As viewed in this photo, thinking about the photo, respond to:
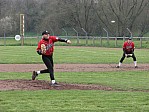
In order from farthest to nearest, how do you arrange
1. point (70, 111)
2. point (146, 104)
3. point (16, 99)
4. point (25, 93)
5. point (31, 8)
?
point (31, 8) → point (25, 93) → point (16, 99) → point (146, 104) → point (70, 111)

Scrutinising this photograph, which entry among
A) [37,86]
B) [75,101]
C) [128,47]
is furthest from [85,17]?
[75,101]

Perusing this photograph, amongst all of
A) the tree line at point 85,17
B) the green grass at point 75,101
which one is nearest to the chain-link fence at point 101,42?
the tree line at point 85,17

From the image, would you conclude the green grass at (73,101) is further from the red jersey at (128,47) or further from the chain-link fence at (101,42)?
the chain-link fence at (101,42)

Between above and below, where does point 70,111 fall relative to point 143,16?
A: below

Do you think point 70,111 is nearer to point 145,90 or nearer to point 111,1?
point 145,90

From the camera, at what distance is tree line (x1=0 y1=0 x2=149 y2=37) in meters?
66.2

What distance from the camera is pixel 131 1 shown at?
224 feet

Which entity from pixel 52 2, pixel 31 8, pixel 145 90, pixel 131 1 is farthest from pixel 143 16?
pixel 145 90

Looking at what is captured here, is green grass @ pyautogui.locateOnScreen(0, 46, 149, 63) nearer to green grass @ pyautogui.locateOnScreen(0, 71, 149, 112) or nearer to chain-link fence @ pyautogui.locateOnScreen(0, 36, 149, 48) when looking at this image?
green grass @ pyautogui.locateOnScreen(0, 71, 149, 112)

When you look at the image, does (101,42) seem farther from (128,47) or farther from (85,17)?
(128,47)

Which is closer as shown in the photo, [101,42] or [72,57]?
[72,57]

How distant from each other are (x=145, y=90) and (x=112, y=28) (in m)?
55.7

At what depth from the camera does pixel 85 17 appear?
242 ft

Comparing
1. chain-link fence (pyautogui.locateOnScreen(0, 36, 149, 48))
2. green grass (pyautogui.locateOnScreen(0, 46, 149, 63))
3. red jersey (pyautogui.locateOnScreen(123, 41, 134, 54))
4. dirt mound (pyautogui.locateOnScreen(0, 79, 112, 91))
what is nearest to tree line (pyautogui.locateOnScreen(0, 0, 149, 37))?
chain-link fence (pyautogui.locateOnScreen(0, 36, 149, 48))
